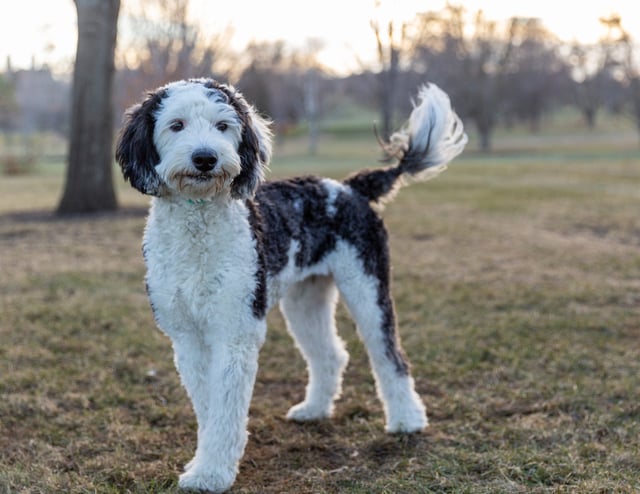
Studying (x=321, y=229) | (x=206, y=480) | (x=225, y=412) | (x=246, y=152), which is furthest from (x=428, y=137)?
(x=206, y=480)

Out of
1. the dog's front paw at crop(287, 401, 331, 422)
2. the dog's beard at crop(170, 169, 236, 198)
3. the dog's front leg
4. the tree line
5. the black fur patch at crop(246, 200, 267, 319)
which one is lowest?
the dog's front paw at crop(287, 401, 331, 422)

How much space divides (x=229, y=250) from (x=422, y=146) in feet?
5.35

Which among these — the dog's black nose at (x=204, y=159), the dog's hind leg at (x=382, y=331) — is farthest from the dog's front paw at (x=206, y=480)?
the dog's black nose at (x=204, y=159)

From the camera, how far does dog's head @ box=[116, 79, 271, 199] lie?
318cm

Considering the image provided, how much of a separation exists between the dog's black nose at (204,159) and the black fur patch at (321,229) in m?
0.67

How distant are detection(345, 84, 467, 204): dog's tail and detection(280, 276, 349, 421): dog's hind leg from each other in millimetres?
663

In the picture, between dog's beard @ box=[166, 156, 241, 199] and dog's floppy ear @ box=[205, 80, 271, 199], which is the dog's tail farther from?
dog's beard @ box=[166, 156, 241, 199]

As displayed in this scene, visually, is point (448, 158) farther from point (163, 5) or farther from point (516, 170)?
point (163, 5)

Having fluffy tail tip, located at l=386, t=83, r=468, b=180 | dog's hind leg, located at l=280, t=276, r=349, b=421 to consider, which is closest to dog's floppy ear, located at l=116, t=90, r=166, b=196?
dog's hind leg, located at l=280, t=276, r=349, b=421

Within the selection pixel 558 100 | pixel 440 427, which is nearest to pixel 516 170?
pixel 440 427

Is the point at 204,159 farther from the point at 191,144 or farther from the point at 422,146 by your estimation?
the point at 422,146

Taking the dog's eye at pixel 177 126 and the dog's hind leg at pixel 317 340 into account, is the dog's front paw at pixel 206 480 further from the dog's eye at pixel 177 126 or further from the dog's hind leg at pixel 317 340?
the dog's eye at pixel 177 126

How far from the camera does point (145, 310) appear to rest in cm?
668

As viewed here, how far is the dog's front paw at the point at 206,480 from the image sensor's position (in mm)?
3506
